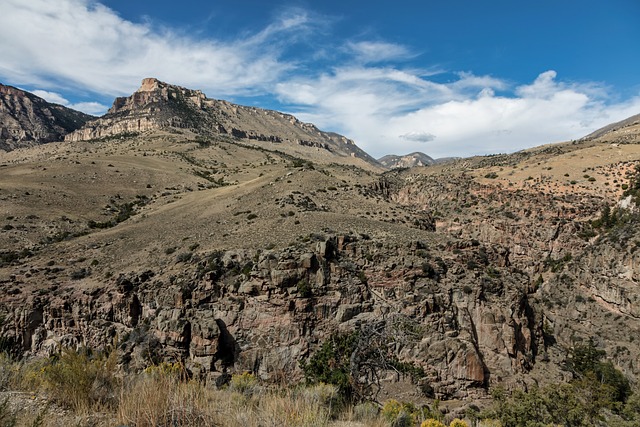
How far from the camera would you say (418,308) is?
2031 centimetres

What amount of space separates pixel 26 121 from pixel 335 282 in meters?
215

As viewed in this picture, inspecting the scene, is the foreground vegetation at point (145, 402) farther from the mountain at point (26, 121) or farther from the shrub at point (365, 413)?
the mountain at point (26, 121)

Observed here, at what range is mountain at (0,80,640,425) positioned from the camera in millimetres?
19297

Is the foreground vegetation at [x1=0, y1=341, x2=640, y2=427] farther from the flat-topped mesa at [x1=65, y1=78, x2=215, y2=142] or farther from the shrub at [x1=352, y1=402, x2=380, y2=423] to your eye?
the flat-topped mesa at [x1=65, y1=78, x2=215, y2=142]

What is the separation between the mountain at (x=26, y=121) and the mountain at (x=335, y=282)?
488 ft

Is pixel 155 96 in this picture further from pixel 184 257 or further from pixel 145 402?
pixel 145 402

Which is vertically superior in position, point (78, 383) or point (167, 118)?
point (167, 118)

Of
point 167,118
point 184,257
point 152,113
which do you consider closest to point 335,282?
point 184,257

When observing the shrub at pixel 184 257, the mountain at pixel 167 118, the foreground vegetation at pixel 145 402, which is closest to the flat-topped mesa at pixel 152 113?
the mountain at pixel 167 118

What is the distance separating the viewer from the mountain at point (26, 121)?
536 ft

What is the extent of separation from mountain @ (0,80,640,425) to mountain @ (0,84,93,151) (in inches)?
5855

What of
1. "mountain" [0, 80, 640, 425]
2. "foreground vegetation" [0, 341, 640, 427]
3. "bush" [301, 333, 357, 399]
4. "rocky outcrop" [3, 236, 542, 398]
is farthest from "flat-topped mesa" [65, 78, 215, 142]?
"foreground vegetation" [0, 341, 640, 427]

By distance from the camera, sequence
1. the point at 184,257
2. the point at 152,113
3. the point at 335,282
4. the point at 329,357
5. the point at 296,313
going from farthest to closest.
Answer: the point at 152,113, the point at 184,257, the point at 335,282, the point at 296,313, the point at 329,357

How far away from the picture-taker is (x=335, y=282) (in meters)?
21.5
